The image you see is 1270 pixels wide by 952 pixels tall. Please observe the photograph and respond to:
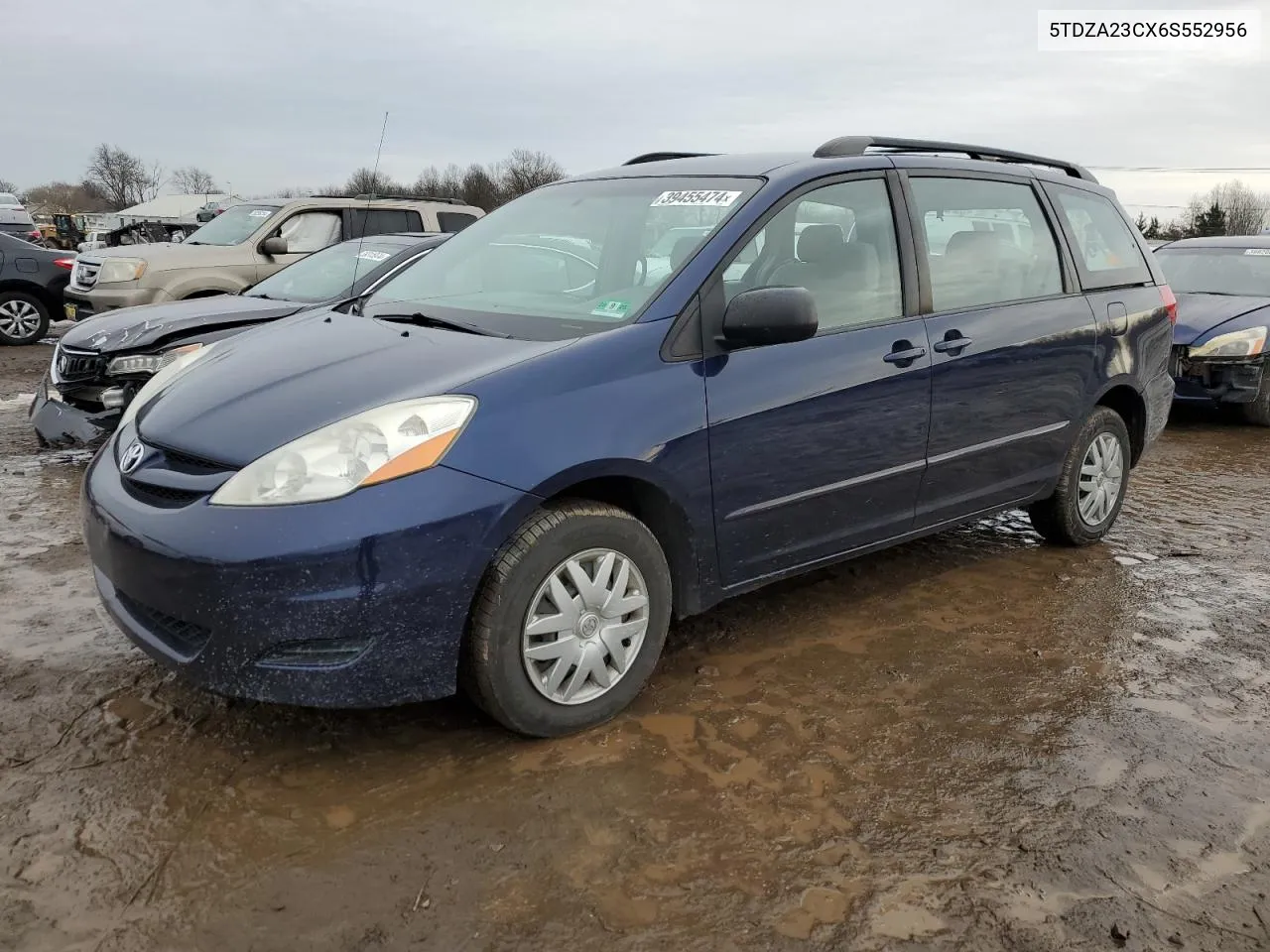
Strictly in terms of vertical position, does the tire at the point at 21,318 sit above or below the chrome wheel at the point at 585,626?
above

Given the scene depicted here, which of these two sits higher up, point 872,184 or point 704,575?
point 872,184

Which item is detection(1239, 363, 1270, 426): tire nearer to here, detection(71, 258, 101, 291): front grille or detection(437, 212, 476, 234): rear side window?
detection(437, 212, 476, 234): rear side window

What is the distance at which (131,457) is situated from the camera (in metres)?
2.91

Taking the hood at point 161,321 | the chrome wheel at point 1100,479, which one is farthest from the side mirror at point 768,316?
the hood at point 161,321

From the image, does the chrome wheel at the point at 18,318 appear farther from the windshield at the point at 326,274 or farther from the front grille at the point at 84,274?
the windshield at the point at 326,274

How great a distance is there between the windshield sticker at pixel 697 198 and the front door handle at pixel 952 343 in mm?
980

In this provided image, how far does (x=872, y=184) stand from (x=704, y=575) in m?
1.67

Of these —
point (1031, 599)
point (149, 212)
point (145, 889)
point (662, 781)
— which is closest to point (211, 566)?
point (145, 889)

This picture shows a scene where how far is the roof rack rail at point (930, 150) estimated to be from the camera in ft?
12.4

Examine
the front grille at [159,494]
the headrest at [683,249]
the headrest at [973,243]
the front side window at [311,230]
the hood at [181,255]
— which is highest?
the front side window at [311,230]

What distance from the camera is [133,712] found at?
3.02m

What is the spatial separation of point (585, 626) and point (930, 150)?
8.50 feet

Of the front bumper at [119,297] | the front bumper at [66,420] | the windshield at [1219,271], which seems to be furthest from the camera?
the front bumper at [119,297]

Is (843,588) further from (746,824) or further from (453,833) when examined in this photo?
(453,833)
